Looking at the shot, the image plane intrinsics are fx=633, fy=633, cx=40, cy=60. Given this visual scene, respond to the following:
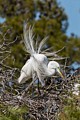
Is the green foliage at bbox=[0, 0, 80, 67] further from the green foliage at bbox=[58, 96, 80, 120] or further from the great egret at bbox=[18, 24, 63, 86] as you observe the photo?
the green foliage at bbox=[58, 96, 80, 120]

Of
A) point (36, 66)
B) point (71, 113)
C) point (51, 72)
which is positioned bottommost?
point (71, 113)

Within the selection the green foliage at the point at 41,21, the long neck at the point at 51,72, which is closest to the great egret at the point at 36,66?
the long neck at the point at 51,72

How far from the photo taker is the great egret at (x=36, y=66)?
8.55 m

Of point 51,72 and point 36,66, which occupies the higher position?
point 36,66

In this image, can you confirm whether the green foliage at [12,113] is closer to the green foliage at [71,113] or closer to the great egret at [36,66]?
the green foliage at [71,113]

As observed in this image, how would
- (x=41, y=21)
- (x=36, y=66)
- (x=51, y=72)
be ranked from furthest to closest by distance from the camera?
(x=41, y=21)
(x=36, y=66)
(x=51, y=72)

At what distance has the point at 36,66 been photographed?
8773 mm

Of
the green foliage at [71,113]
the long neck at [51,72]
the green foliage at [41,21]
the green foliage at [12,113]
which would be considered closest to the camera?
the green foliage at [71,113]

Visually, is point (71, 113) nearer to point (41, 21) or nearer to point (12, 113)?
point (12, 113)

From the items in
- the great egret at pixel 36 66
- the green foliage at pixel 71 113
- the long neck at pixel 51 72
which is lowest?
the green foliage at pixel 71 113

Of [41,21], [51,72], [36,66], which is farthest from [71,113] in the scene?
[41,21]

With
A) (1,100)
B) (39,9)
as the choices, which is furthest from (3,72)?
(39,9)

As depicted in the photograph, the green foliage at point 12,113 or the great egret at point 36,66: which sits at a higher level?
the great egret at point 36,66

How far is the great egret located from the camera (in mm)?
8555
